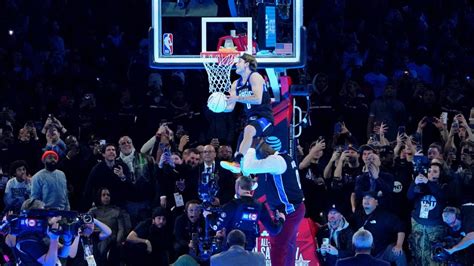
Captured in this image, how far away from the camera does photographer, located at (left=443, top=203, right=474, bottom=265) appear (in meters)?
17.5

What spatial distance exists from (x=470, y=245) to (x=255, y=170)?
4035 mm

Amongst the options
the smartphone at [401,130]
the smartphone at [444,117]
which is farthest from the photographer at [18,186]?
the smartphone at [444,117]

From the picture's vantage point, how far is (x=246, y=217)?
49.0ft

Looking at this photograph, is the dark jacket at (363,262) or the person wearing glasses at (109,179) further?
the person wearing glasses at (109,179)

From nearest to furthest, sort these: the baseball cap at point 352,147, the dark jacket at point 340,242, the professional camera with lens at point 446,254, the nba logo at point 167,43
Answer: the nba logo at point 167,43 < the professional camera with lens at point 446,254 < the dark jacket at point 340,242 < the baseball cap at point 352,147

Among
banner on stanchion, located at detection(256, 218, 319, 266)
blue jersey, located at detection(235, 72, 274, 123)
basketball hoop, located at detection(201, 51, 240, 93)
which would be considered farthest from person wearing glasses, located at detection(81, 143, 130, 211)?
blue jersey, located at detection(235, 72, 274, 123)

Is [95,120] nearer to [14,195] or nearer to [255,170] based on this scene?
[14,195]

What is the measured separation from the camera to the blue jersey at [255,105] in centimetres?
1527

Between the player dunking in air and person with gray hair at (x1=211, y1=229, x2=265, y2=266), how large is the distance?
1398 millimetres

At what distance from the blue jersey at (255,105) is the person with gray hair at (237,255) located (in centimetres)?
167

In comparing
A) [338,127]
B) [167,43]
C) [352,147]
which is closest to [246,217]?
[167,43]

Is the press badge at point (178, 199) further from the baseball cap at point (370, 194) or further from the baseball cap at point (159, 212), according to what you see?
the baseball cap at point (370, 194)

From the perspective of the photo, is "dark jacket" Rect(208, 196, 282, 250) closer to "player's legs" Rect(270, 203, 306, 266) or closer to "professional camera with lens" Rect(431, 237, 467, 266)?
"player's legs" Rect(270, 203, 306, 266)

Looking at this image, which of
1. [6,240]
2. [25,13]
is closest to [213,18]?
[6,240]
